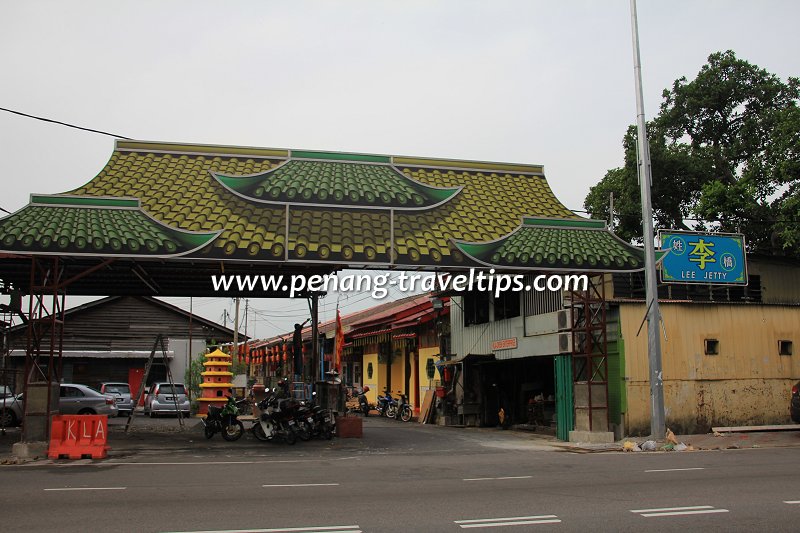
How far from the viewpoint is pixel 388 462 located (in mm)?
15445

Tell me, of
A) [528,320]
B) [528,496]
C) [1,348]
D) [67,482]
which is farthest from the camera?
[1,348]

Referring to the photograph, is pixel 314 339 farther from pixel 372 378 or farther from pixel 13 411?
pixel 372 378

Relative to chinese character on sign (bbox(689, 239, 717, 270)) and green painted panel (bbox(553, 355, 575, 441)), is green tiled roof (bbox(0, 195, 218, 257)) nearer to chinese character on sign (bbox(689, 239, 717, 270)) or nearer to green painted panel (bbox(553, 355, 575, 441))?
green painted panel (bbox(553, 355, 575, 441))

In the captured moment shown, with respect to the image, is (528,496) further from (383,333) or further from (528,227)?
(383,333)

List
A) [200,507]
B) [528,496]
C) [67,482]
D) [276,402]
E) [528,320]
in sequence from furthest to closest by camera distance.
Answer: [528,320]
[276,402]
[67,482]
[528,496]
[200,507]

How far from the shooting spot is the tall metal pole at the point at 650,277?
18703 millimetres

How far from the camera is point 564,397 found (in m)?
21.8

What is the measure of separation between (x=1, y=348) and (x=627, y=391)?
24309 mm

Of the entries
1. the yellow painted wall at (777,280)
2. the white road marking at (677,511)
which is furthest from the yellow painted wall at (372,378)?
the white road marking at (677,511)

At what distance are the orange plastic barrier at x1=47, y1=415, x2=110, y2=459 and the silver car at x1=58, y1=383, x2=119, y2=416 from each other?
35.4 feet

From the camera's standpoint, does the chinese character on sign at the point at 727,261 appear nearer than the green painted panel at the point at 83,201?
No

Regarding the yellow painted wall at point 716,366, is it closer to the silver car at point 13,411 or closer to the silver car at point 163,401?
the silver car at point 13,411

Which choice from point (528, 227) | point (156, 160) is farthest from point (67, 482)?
point (528, 227)

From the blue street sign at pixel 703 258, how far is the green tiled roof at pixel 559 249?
352 cm
